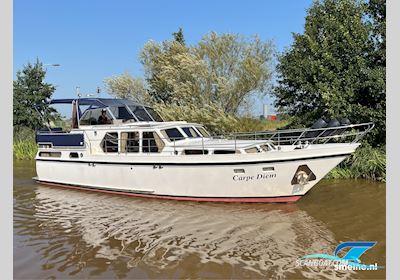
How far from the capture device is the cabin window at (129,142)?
11.4m

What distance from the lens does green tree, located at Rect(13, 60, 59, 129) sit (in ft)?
78.0

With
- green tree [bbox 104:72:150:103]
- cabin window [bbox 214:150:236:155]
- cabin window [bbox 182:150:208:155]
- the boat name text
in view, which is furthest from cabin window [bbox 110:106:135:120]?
green tree [bbox 104:72:150:103]

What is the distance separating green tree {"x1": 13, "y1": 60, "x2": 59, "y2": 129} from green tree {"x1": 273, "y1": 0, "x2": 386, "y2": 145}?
15938 millimetres

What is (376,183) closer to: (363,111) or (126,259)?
(363,111)

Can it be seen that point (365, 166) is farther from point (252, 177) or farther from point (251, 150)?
point (252, 177)

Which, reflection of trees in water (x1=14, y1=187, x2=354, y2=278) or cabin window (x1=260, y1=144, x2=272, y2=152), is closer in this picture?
reflection of trees in water (x1=14, y1=187, x2=354, y2=278)

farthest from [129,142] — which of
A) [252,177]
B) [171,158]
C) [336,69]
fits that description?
[336,69]

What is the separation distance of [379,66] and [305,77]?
9.43ft

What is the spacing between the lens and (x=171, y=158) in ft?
33.7

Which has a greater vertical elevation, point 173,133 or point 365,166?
point 173,133

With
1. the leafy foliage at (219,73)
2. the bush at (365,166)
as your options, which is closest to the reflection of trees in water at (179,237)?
the bush at (365,166)

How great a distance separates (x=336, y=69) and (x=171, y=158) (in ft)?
28.5

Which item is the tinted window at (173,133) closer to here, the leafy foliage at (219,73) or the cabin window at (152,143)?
the cabin window at (152,143)

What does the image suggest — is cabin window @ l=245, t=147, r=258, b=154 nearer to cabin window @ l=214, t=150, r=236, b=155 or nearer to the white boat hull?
cabin window @ l=214, t=150, r=236, b=155
